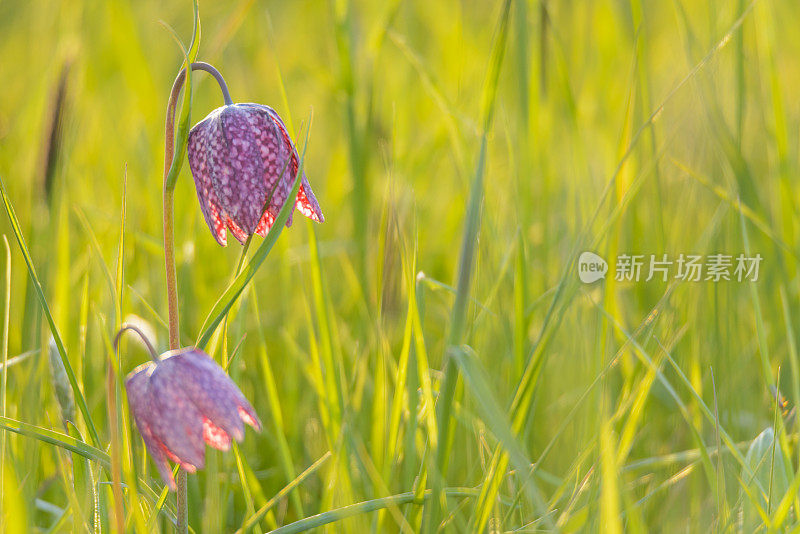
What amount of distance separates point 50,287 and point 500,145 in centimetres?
135

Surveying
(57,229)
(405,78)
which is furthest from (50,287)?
(405,78)

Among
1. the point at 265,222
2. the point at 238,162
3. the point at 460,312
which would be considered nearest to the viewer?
the point at 460,312

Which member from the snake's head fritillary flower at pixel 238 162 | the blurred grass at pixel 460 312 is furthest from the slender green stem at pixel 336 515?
the snake's head fritillary flower at pixel 238 162

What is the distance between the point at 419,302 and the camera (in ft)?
3.64

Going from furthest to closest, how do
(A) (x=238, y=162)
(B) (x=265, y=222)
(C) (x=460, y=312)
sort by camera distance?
1. (B) (x=265, y=222)
2. (A) (x=238, y=162)
3. (C) (x=460, y=312)

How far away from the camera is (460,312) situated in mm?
792

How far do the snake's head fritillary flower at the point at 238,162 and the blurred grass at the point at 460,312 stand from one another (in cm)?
10

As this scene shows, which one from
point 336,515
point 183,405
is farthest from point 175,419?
point 336,515

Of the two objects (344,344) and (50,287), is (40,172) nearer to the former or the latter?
(50,287)

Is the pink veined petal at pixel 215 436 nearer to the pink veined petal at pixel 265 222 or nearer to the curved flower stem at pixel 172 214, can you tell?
the curved flower stem at pixel 172 214

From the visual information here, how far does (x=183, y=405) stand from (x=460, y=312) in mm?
276

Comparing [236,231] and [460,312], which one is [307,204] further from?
[460,312]

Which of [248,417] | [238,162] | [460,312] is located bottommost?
[248,417]

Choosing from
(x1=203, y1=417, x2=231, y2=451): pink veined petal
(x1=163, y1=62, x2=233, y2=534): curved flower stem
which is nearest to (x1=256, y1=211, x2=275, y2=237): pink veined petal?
(x1=163, y1=62, x2=233, y2=534): curved flower stem
